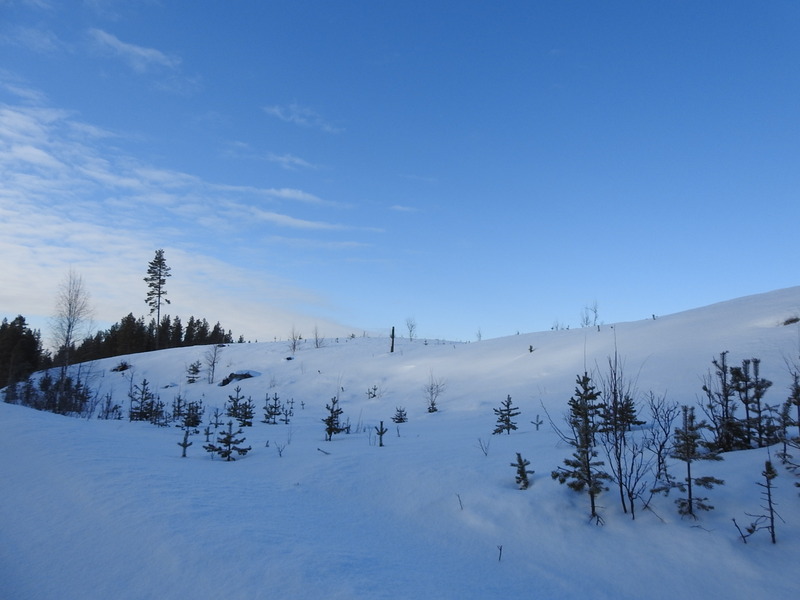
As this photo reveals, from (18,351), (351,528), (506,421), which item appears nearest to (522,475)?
(351,528)

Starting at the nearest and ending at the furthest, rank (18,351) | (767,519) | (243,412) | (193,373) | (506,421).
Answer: (767,519) → (506,421) → (243,412) → (193,373) → (18,351)

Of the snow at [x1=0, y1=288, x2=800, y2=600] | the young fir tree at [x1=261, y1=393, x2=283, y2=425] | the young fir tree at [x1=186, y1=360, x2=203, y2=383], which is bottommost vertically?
the young fir tree at [x1=261, y1=393, x2=283, y2=425]

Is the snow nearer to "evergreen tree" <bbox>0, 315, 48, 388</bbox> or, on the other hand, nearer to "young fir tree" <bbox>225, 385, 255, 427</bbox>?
"young fir tree" <bbox>225, 385, 255, 427</bbox>

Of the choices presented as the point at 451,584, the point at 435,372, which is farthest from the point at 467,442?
the point at 435,372

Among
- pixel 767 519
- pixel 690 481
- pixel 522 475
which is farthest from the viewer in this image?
pixel 522 475

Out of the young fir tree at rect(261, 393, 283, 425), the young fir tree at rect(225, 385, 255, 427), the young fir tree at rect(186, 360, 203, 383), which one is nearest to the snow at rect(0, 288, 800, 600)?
the young fir tree at rect(225, 385, 255, 427)

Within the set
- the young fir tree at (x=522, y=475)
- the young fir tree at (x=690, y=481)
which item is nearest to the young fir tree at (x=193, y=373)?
the young fir tree at (x=522, y=475)

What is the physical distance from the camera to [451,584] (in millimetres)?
3670

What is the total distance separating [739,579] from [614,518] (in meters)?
1.15

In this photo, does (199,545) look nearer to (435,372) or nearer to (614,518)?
(614,518)

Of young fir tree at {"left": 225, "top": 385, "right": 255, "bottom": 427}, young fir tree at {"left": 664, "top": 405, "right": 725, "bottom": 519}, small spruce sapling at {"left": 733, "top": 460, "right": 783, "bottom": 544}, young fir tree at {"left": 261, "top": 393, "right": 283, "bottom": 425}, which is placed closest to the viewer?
small spruce sapling at {"left": 733, "top": 460, "right": 783, "bottom": 544}

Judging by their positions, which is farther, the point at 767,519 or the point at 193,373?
the point at 193,373

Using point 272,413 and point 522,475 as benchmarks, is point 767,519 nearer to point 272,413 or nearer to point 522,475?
point 522,475

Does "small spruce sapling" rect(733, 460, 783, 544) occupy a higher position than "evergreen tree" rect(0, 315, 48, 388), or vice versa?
"evergreen tree" rect(0, 315, 48, 388)
